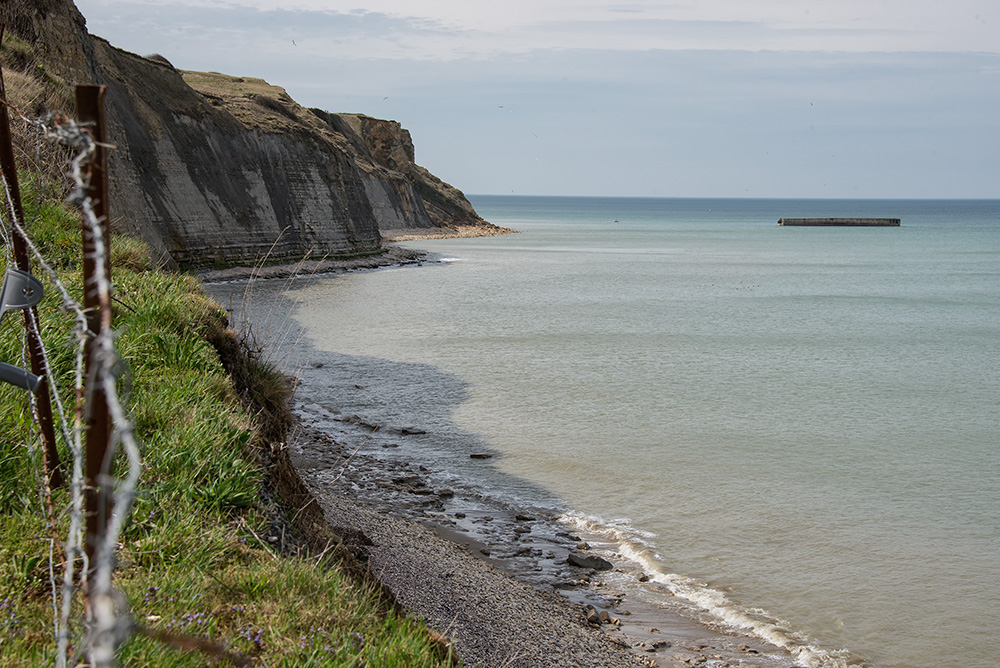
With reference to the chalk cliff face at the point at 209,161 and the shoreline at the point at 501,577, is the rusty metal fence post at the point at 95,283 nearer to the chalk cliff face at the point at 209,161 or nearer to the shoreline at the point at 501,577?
the shoreline at the point at 501,577

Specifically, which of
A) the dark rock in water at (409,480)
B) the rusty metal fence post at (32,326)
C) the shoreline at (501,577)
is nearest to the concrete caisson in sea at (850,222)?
the dark rock in water at (409,480)

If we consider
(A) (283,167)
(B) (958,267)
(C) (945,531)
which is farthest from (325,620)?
(B) (958,267)

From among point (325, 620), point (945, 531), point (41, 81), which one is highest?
point (41, 81)

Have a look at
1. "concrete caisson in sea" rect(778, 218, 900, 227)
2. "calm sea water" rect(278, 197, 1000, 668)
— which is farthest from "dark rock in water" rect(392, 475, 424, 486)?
"concrete caisson in sea" rect(778, 218, 900, 227)

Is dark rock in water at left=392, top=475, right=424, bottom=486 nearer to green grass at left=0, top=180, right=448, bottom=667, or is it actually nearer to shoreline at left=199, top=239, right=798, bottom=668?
shoreline at left=199, top=239, right=798, bottom=668

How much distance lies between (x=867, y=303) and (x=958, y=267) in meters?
27.1

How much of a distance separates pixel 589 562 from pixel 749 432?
6.52 meters

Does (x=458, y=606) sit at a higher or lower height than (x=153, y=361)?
lower

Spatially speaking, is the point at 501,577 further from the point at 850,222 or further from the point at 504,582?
the point at 850,222

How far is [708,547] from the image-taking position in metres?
9.29

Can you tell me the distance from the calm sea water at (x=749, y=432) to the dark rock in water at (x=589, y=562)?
1.36 ft

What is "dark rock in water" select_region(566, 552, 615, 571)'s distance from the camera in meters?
8.63

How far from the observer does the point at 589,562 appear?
8.68 metres

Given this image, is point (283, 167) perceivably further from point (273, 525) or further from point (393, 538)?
point (273, 525)
